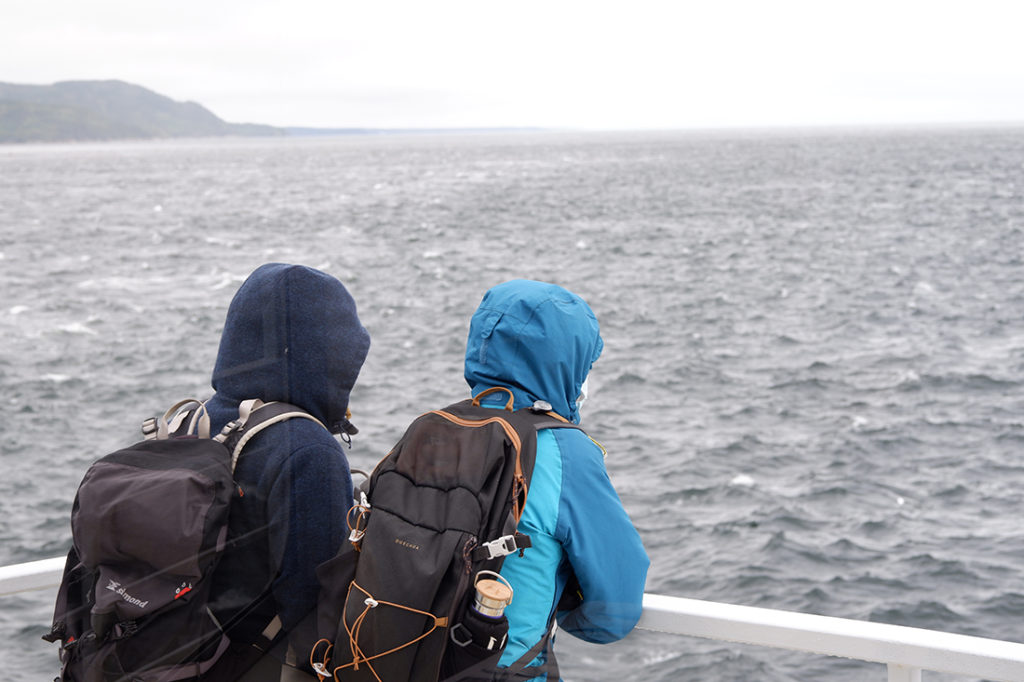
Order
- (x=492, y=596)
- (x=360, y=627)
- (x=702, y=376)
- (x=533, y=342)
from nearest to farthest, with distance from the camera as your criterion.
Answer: (x=492, y=596)
(x=360, y=627)
(x=533, y=342)
(x=702, y=376)

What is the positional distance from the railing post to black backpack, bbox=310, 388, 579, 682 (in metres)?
0.65

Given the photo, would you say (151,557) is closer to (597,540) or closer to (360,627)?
(360,627)

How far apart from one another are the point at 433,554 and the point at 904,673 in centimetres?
92

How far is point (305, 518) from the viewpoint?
1.81 meters

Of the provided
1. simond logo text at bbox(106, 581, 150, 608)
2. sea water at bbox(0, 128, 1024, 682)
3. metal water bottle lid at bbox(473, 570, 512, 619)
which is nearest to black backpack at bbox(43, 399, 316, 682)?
simond logo text at bbox(106, 581, 150, 608)

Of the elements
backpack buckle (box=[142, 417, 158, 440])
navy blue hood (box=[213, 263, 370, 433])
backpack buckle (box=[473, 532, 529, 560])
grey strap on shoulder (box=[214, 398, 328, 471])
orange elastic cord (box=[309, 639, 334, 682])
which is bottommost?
orange elastic cord (box=[309, 639, 334, 682])

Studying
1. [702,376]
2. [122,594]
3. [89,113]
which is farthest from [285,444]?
[89,113]

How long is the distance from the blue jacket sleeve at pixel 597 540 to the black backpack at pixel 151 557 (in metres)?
0.54

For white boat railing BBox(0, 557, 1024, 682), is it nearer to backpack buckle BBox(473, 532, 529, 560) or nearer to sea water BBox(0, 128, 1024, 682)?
sea water BBox(0, 128, 1024, 682)

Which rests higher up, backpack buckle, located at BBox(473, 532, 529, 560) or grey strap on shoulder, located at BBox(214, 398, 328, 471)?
grey strap on shoulder, located at BBox(214, 398, 328, 471)

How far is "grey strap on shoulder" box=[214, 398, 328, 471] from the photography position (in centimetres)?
179

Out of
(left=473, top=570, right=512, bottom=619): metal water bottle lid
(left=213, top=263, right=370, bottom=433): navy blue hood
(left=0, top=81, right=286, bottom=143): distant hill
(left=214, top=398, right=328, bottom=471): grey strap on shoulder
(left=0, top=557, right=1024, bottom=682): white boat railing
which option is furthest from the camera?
(left=0, top=81, right=286, bottom=143): distant hill

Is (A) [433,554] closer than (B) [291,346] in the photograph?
Yes

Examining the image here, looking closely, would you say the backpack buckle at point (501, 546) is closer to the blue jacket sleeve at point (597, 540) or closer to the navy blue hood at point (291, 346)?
the blue jacket sleeve at point (597, 540)
